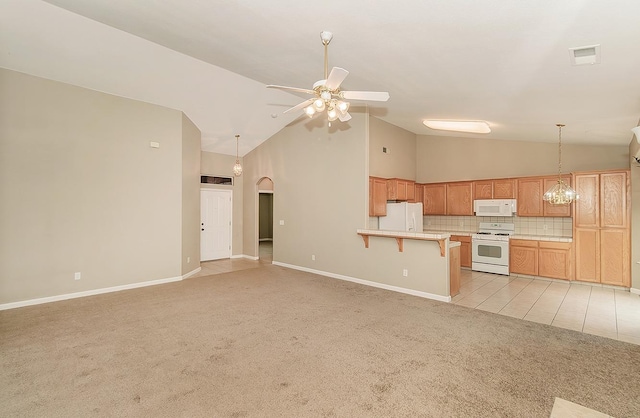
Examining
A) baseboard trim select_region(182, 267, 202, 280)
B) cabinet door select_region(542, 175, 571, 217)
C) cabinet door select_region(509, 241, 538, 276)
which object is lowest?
baseboard trim select_region(182, 267, 202, 280)

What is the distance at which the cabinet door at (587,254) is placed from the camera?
530 centimetres

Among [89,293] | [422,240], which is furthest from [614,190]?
[89,293]

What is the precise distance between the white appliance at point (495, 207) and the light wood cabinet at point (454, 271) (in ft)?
7.28

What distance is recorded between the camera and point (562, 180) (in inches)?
224

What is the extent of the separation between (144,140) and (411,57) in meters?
4.97

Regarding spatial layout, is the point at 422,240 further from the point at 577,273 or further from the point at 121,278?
the point at 121,278

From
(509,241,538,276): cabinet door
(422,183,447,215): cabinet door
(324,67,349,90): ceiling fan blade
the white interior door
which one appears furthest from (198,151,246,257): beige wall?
(509,241,538,276): cabinet door

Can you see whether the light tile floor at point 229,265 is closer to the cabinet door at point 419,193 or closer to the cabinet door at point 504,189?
the cabinet door at point 419,193

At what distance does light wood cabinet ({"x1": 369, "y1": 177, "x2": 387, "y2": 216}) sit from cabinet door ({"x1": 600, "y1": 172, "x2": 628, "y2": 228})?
12.7 ft

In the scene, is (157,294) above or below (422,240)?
below

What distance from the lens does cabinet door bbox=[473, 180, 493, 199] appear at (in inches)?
260

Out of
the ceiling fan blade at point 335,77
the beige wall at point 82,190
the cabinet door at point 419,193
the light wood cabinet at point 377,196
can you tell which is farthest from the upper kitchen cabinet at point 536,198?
the beige wall at point 82,190

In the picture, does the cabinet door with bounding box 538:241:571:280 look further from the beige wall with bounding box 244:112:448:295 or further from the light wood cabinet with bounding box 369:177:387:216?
the light wood cabinet with bounding box 369:177:387:216

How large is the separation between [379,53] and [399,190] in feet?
12.1
